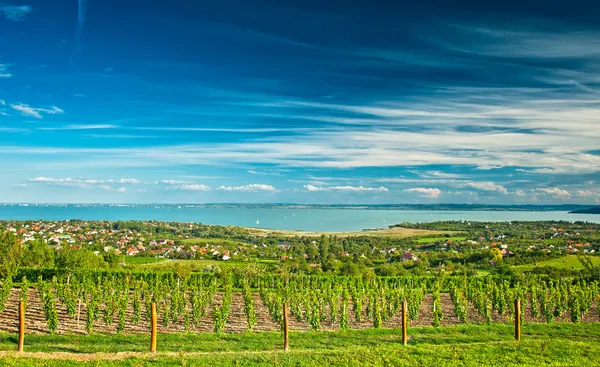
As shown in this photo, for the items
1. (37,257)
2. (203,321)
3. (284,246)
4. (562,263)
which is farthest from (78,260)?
(562,263)

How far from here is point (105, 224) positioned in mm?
122438

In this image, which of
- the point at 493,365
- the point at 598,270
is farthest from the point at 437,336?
the point at 598,270

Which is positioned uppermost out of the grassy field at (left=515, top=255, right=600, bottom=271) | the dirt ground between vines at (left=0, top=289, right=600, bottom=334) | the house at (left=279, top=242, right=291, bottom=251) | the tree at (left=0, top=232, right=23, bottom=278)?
the tree at (left=0, top=232, right=23, bottom=278)

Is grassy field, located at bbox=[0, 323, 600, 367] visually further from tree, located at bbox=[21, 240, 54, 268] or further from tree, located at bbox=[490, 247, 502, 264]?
tree, located at bbox=[490, 247, 502, 264]

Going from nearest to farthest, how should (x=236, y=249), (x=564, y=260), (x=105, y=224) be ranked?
(x=564, y=260)
(x=236, y=249)
(x=105, y=224)

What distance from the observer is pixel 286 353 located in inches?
445

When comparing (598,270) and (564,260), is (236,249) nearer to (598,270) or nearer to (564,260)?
(564,260)

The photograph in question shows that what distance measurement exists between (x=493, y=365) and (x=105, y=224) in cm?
12690

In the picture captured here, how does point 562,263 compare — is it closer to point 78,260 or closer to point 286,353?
point 286,353

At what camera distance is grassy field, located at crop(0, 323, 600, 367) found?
33.4 ft

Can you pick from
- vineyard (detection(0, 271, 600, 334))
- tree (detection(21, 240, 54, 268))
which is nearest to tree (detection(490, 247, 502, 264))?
vineyard (detection(0, 271, 600, 334))

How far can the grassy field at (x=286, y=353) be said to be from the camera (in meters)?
10.2

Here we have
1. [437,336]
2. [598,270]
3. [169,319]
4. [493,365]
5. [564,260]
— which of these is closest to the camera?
[493,365]

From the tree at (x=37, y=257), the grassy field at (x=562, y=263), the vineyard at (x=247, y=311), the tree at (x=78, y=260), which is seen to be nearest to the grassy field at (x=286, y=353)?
the vineyard at (x=247, y=311)
